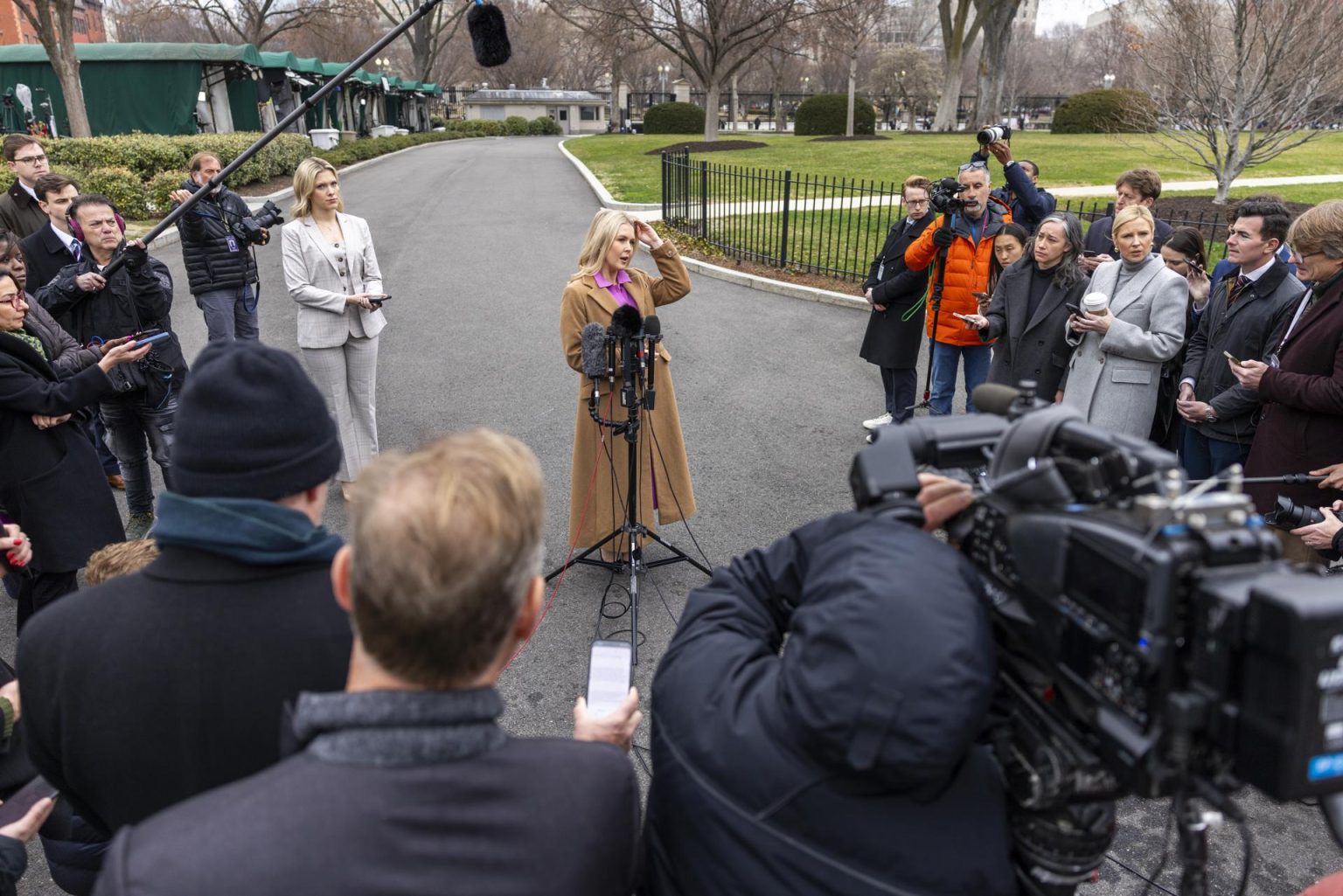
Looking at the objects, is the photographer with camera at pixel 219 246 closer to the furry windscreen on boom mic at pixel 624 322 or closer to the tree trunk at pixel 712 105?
the furry windscreen on boom mic at pixel 624 322

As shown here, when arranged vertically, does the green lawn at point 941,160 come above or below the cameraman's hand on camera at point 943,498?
above

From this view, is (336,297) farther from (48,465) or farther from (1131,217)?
(1131,217)

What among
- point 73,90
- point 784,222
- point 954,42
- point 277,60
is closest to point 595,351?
point 784,222

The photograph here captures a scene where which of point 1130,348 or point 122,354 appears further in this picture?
point 1130,348

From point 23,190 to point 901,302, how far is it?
6810 millimetres

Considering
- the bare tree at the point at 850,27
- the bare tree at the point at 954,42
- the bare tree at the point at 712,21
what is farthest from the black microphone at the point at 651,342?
the bare tree at the point at 954,42

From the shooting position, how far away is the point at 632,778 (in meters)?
1.32

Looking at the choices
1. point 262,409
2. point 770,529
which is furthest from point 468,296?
point 262,409

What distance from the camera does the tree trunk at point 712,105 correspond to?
3070 cm

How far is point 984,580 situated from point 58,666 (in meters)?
1.63

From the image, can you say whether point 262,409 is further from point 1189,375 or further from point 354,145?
point 354,145

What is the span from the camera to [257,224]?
6.68 m

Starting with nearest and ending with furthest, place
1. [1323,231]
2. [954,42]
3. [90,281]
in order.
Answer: [1323,231] < [90,281] < [954,42]

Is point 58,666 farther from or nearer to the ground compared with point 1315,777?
nearer to the ground
